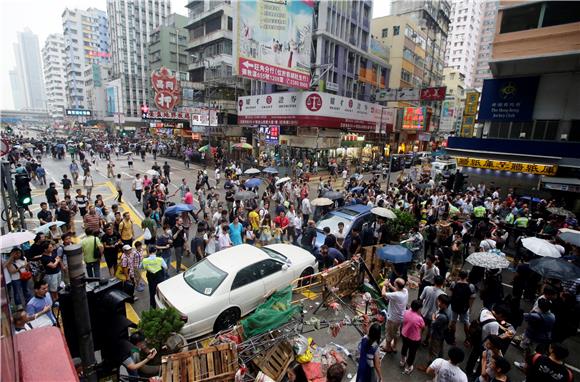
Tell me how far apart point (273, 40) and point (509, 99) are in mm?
16909

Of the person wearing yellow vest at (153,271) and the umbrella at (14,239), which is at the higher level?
the umbrella at (14,239)

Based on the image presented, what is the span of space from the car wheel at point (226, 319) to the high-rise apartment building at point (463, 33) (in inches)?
4210

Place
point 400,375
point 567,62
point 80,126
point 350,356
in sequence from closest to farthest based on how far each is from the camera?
point 400,375
point 350,356
point 567,62
point 80,126

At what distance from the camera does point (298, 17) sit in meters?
21.2

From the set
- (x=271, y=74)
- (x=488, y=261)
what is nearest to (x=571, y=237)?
(x=488, y=261)

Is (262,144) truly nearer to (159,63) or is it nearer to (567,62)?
(567,62)

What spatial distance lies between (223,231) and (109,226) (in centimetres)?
334

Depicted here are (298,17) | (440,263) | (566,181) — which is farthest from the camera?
(298,17)

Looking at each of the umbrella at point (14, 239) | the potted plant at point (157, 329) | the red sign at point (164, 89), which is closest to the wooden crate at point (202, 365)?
the potted plant at point (157, 329)

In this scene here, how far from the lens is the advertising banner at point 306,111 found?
2709cm

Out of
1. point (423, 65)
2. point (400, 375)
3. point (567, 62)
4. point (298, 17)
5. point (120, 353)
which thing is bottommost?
point (400, 375)

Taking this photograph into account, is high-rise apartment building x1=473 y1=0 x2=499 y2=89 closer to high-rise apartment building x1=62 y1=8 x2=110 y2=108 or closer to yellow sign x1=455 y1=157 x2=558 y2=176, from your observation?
yellow sign x1=455 y1=157 x2=558 y2=176

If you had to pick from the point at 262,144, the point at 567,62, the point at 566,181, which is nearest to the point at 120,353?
the point at 566,181

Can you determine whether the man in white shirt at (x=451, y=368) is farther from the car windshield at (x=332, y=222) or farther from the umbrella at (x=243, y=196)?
the umbrella at (x=243, y=196)
